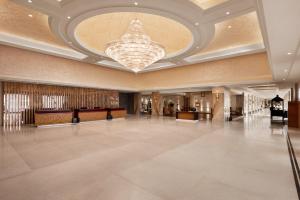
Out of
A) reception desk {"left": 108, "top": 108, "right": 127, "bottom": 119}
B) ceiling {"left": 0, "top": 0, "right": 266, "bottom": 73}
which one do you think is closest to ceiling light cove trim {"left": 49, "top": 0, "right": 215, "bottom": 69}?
ceiling {"left": 0, "top": 0, "right": 266, "bottom": 73}

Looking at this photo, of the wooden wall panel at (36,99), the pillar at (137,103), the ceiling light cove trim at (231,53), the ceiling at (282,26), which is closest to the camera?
the ceiling at (282,26)

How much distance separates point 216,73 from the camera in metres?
11.5

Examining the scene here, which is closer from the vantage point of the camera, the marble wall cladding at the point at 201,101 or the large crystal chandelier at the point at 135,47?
the large crystal chandelier at the point at 135,47

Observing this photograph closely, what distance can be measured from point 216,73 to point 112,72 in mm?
9333

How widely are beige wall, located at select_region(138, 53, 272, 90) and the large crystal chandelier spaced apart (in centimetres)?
668

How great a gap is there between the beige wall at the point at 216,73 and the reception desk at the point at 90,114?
577cm

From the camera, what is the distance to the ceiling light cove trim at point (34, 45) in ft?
25.8

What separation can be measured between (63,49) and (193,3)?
8905mm

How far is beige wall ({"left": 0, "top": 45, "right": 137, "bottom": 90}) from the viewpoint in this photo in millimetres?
8805

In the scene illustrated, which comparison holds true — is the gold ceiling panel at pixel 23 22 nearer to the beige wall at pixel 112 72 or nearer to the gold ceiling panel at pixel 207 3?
the beige wall at pixel 112 72

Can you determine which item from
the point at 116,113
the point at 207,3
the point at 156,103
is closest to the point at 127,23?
the point at 207,3

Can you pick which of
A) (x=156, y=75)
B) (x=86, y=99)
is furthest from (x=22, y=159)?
(x=156, y=75)

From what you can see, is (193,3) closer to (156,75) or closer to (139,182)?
(139,182)

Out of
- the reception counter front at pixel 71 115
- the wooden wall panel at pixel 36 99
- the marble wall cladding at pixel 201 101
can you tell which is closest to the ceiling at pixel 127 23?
the wooden wall panel at pixel 36 99
